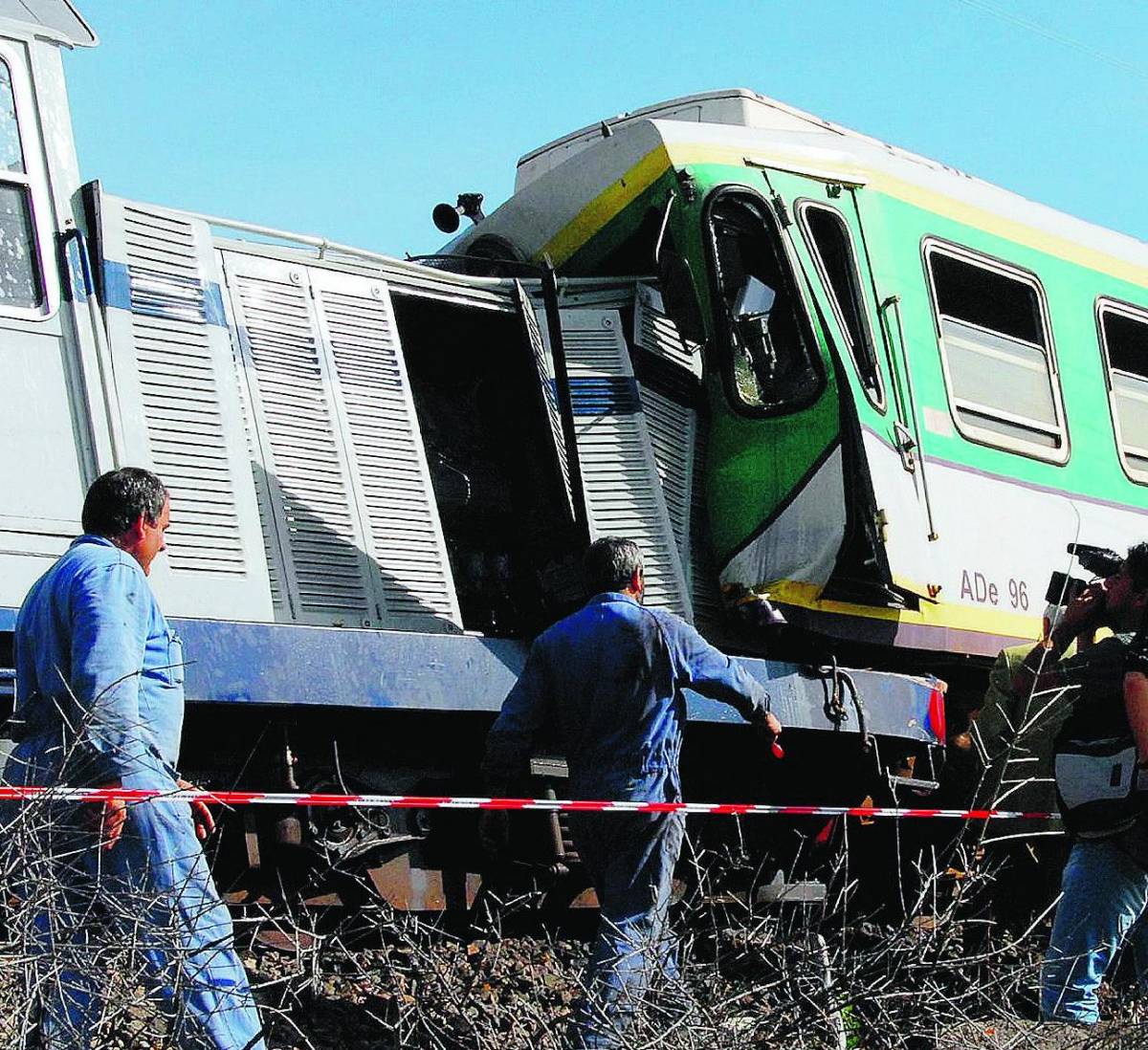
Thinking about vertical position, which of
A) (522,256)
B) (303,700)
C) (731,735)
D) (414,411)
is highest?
(522,256)

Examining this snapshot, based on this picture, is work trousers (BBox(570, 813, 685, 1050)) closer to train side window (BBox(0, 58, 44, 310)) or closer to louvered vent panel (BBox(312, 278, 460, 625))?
louvered vent panel (BBox(312, 278, 460, 625))

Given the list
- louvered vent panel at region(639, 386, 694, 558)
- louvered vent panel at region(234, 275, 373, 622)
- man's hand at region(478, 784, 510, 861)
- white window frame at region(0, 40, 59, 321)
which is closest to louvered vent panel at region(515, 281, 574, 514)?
louvered vent panel at region(639, 386, 694, 558)

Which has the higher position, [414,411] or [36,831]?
[414,411]

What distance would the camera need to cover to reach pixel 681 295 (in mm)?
7359

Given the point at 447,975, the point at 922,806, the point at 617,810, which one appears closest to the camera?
the point at 447,975

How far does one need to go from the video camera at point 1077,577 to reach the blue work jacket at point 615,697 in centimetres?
259

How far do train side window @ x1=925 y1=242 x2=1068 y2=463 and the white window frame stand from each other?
4.01 meters

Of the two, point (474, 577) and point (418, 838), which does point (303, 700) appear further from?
point (474, 577)

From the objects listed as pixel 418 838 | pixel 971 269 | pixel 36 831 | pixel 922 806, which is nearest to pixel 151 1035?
pixel 36 831

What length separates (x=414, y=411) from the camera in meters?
7.20

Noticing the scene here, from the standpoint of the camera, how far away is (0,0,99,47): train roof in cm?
622

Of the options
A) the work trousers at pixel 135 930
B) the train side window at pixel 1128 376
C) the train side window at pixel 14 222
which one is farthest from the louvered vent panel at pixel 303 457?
the train side window at pixel 1128 376

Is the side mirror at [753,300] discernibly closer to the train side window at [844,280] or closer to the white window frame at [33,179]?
the train side window at [844,280]

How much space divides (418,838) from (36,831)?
106 inches
